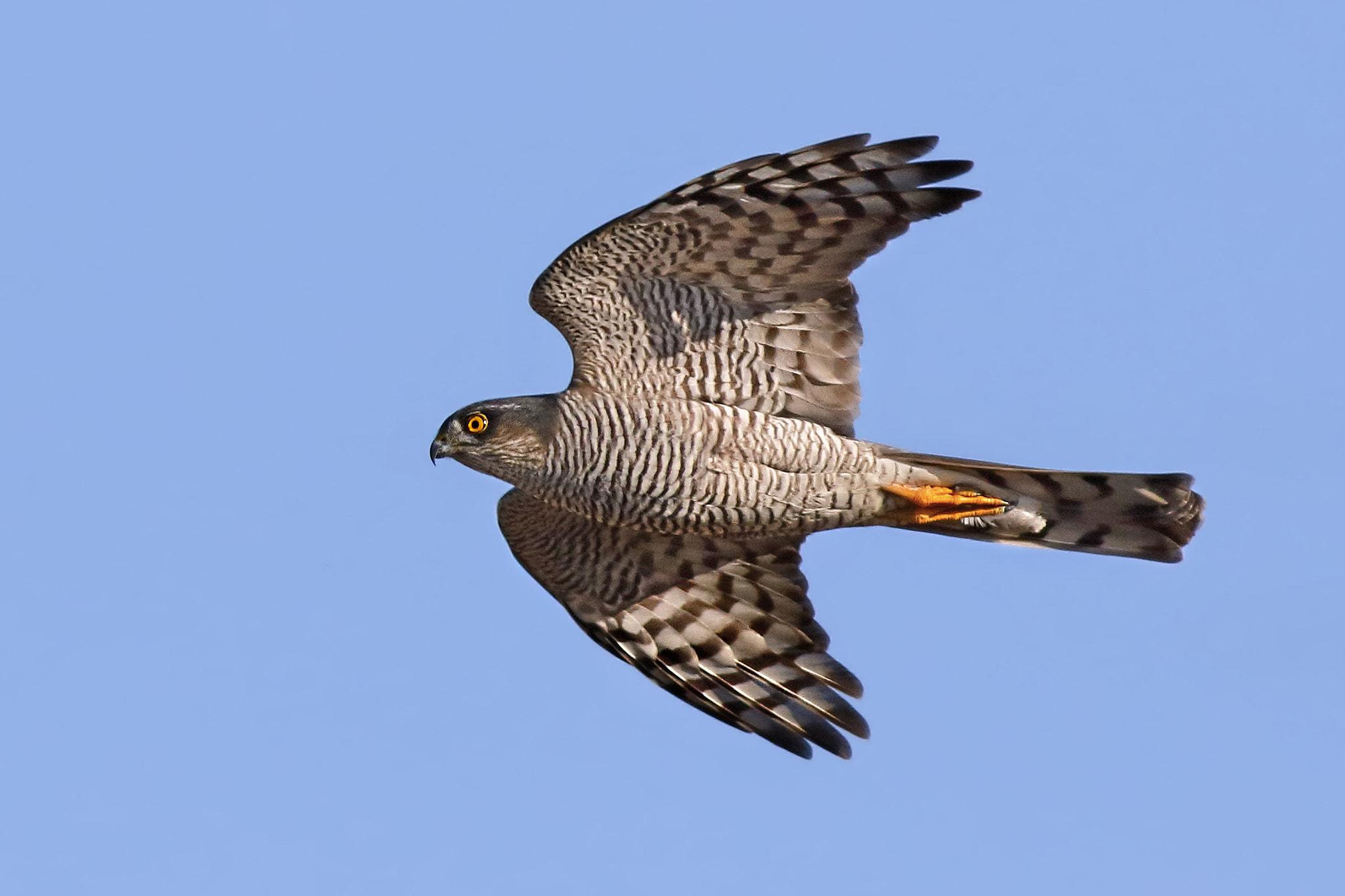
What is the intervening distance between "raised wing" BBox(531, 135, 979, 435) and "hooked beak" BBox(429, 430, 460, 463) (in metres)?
0.91

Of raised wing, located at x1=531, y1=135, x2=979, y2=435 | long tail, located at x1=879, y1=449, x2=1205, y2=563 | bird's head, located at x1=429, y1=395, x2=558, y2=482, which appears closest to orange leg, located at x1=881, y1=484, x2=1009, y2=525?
long tail, located at x1=879, y1=449, x2=1205, y2=563

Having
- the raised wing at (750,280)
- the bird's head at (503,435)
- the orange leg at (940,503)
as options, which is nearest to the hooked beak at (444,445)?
the bird's head at (503,435)

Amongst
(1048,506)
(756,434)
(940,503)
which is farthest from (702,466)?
(1048,506)

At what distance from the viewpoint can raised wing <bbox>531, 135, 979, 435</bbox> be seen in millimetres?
11320

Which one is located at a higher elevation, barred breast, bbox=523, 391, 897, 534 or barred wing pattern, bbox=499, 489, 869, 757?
barred breast, bbox=523, 391, 897, 534

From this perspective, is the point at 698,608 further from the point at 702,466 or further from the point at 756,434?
the point at 756,434

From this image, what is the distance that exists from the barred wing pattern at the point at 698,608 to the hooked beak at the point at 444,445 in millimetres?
506

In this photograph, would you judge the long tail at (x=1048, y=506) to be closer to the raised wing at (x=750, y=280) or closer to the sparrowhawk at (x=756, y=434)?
the sparrowhawk at (x=756, y=434)

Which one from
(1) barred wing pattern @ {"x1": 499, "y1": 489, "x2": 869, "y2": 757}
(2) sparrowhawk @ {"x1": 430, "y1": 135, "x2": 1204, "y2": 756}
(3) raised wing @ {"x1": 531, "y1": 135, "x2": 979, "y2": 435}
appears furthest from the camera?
(1) barred wing pattern @ {"x1": 499, "y1": 489, "x2": 869, "y2": 757}

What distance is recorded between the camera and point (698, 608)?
500 inches

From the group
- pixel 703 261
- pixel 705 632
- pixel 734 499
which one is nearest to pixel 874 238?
pixel 703 261

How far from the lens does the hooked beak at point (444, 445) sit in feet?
40.5

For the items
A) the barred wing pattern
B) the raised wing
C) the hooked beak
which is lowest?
the barred wing pattern

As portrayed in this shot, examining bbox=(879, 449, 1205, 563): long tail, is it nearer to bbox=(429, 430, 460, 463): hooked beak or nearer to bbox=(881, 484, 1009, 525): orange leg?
bbox=(881, 484, 1009, 525): orange leg
